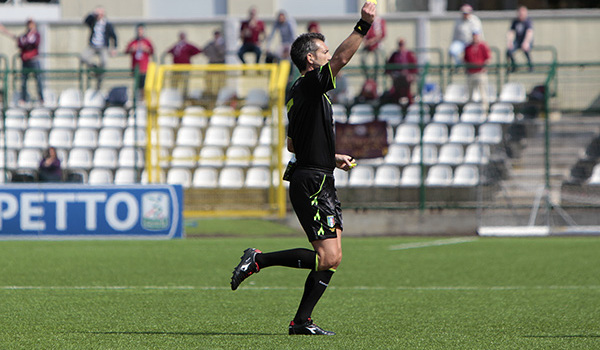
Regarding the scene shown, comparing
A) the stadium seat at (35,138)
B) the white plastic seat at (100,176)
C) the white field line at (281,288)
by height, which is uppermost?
the stadium seat at (35,138)

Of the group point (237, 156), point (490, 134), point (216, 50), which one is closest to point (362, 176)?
point (237, 156)

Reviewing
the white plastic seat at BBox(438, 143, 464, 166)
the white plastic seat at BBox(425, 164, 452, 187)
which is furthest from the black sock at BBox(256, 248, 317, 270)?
the white plastic seat at BBox(438, 143, 464, 166)

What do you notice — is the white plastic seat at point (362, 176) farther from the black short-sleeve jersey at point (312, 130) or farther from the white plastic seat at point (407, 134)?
the black short-sleeve jersey at point (312, 130)

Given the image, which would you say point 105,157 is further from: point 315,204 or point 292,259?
point 315,204

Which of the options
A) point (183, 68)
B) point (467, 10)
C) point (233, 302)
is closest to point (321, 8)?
point (467, 10)

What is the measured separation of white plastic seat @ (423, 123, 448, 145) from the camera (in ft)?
63.8

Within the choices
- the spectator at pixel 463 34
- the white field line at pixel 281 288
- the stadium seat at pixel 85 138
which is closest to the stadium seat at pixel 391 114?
the spectator at pixel 463 34

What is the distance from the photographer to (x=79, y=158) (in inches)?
775

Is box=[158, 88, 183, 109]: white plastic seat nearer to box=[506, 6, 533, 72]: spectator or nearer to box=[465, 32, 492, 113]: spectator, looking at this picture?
box=[465, 32, 492, 113]: spectator

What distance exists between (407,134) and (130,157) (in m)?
5.46

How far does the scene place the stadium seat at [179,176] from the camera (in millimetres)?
18938

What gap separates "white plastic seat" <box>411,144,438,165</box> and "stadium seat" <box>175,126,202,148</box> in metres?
4.21

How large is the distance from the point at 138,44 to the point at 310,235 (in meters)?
16.1

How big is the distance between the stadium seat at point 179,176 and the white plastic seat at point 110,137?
58.4 inches
